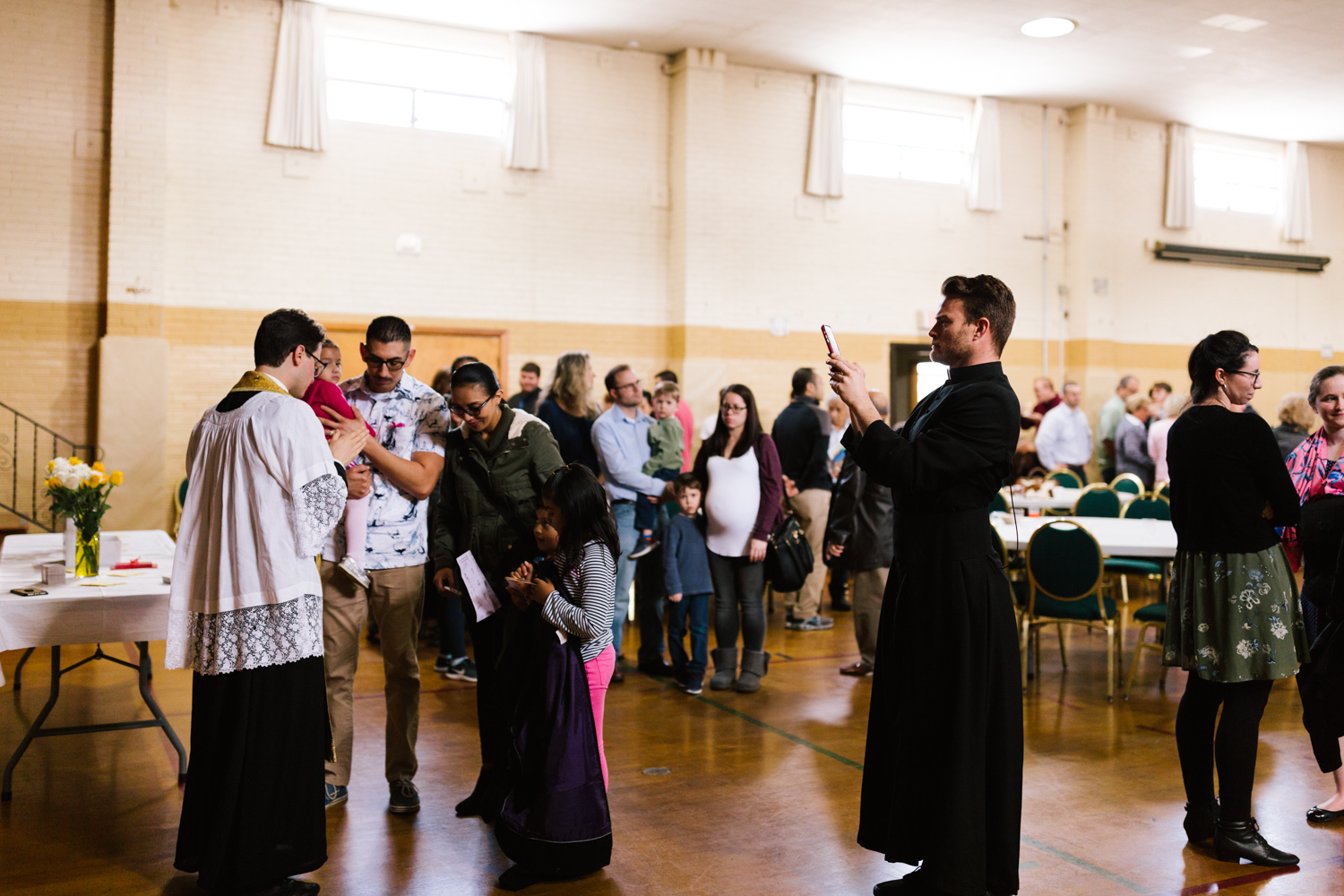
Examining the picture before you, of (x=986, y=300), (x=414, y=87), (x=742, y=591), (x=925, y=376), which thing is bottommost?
(x=742, y=591)

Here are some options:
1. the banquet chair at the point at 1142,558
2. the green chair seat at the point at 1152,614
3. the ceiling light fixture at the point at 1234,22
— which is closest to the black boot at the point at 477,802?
the green chair seat at the point at 1152,614

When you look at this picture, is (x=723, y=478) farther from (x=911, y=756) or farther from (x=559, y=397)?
(x=911, y=756)

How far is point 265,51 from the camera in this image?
9.54 meters

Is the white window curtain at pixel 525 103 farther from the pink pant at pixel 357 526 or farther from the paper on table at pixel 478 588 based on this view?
the paper on table at pixel 478 588

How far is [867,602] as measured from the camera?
5828 millimetres

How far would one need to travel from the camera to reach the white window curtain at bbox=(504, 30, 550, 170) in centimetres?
1041

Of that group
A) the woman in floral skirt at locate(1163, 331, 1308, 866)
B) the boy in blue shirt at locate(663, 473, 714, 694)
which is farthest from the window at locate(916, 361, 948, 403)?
the woman in floral skirt at locate(1163, 331, 1308, 866)

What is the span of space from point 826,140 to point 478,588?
9290 millimetres

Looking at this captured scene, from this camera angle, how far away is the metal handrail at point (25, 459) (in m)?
9.00

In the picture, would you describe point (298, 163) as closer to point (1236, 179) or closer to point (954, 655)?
point (954, 655)

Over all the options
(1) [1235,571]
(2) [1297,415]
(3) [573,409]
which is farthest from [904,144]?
(1) [1235,571]

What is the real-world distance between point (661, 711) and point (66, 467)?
2871 millimetres

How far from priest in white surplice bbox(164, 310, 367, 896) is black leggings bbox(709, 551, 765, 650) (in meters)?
2.85

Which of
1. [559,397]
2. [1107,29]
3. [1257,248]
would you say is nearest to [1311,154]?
[1257,248]
